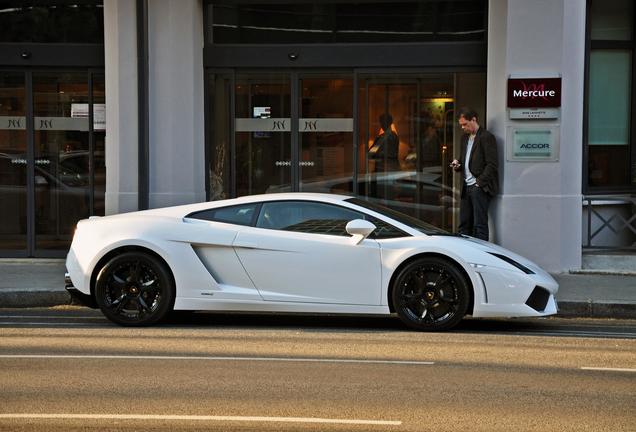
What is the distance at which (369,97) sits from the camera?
47.5 feet

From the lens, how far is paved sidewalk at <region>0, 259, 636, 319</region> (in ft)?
35.7

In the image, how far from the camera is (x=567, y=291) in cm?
1173

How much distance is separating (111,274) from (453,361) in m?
3.57

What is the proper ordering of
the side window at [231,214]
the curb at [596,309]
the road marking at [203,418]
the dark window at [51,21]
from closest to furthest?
the road marking at [203,418] → the side window at [231,214] → the curb at [596,309] → the dark window at [51,21]

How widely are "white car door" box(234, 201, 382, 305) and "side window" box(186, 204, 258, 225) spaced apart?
0.51 ft

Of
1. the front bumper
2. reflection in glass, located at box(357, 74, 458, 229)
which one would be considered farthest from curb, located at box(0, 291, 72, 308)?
reflection in glass, located at box(357, 74, 458, 229)

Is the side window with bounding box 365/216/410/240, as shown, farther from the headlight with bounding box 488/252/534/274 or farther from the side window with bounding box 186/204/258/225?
the side window with bounding box 186/204/258/225

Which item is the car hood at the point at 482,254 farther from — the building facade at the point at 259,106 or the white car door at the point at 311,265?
the building facade at the point at 259,106

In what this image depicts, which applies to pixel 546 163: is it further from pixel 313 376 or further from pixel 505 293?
pixel 313 376

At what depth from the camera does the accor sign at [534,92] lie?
43.3ft

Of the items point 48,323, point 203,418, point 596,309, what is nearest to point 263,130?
point 48,323

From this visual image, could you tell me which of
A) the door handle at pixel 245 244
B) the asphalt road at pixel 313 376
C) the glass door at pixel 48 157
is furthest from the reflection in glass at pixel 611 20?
the door handle at pixel 245 244

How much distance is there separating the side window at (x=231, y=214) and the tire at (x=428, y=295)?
62.3 inches

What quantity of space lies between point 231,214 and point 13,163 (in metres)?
6.18
